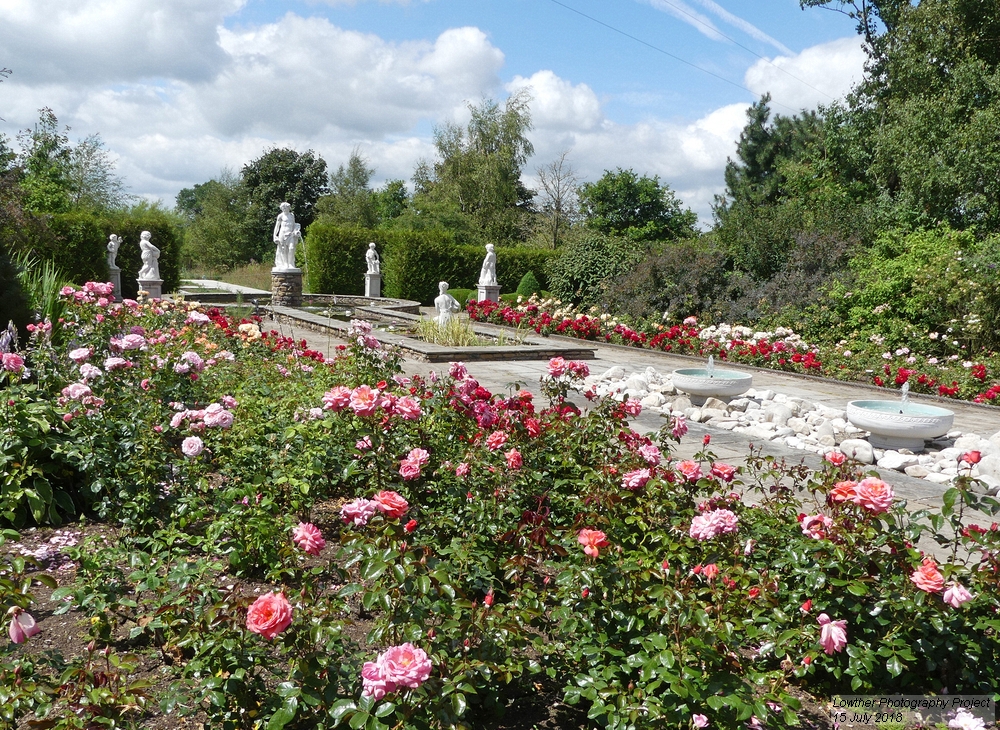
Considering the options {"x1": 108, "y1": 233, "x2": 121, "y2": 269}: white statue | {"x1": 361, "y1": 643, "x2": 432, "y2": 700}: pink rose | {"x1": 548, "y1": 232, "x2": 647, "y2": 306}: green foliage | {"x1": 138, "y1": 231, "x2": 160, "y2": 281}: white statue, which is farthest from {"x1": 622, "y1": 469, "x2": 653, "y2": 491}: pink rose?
{"x1": 108, "y1": 233, "x2": 121, "y2": 269}: white statue

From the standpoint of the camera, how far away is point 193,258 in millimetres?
37250

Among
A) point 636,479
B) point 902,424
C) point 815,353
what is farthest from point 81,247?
point 636,479

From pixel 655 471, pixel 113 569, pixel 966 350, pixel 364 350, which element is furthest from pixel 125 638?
pixel 966 350

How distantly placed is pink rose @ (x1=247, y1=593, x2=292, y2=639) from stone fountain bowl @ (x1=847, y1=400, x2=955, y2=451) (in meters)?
5.44

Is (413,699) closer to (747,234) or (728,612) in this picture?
(728,612)

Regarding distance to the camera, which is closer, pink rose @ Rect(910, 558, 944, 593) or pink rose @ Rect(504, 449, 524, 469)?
pink rose @ Rect(910, 558, 944, 593)

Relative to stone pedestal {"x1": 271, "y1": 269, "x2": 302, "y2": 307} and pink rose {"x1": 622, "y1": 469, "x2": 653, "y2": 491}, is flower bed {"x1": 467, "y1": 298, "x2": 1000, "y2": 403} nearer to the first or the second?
stone pedestal {"x1": 271, "y1": 269, "x2": 302, "y2": 307}

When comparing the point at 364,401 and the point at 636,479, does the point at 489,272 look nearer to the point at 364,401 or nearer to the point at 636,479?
the point at 364,401

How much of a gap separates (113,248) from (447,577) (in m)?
19.8

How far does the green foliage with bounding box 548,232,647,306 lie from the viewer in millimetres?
16375

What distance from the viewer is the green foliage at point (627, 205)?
32906 millimetres

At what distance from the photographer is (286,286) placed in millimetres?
18156

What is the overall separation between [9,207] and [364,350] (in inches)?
329

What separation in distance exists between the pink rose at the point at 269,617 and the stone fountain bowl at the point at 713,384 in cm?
630
